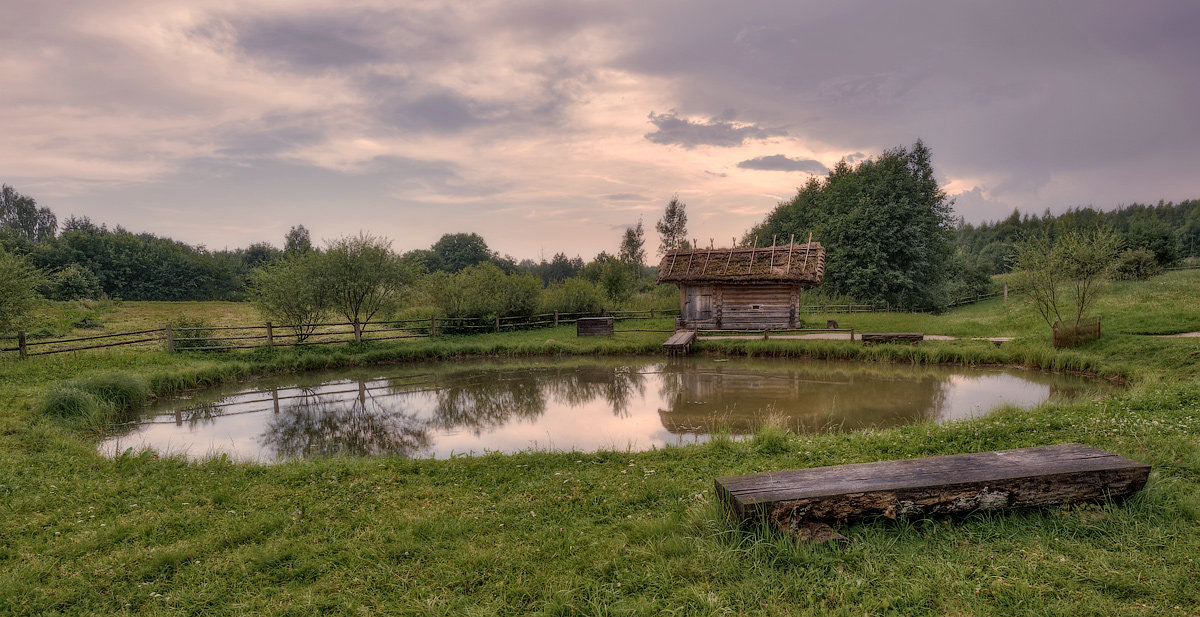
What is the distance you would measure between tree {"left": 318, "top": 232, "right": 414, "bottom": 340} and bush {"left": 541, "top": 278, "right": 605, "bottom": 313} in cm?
838

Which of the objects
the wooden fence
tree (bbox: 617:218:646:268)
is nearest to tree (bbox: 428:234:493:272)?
tree (bbox: 617:218:646:268)

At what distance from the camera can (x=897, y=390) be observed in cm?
1222

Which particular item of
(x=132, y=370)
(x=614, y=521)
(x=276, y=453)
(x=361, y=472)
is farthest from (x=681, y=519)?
(x=132, y=370)

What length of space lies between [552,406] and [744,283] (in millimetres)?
14335

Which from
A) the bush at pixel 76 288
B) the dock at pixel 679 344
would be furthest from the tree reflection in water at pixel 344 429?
the bush at pixel 76 288

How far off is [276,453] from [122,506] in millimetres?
3502

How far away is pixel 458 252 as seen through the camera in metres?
76.2

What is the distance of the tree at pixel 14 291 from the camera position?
13.6 m

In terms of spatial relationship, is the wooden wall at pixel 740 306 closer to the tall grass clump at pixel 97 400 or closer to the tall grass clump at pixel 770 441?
the tall grass clump at pixel 770 441

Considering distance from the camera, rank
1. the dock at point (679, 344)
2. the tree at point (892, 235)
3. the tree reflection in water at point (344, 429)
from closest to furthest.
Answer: the tree reflection in water at point (344, 429), the dock at point (679, 344), the tree at point (892, 235)

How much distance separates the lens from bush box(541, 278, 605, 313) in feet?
89.0

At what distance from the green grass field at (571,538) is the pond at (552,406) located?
1.65 metres

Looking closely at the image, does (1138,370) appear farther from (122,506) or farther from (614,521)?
(122,506)

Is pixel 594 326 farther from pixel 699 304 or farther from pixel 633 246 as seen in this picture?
pixel 633 246
